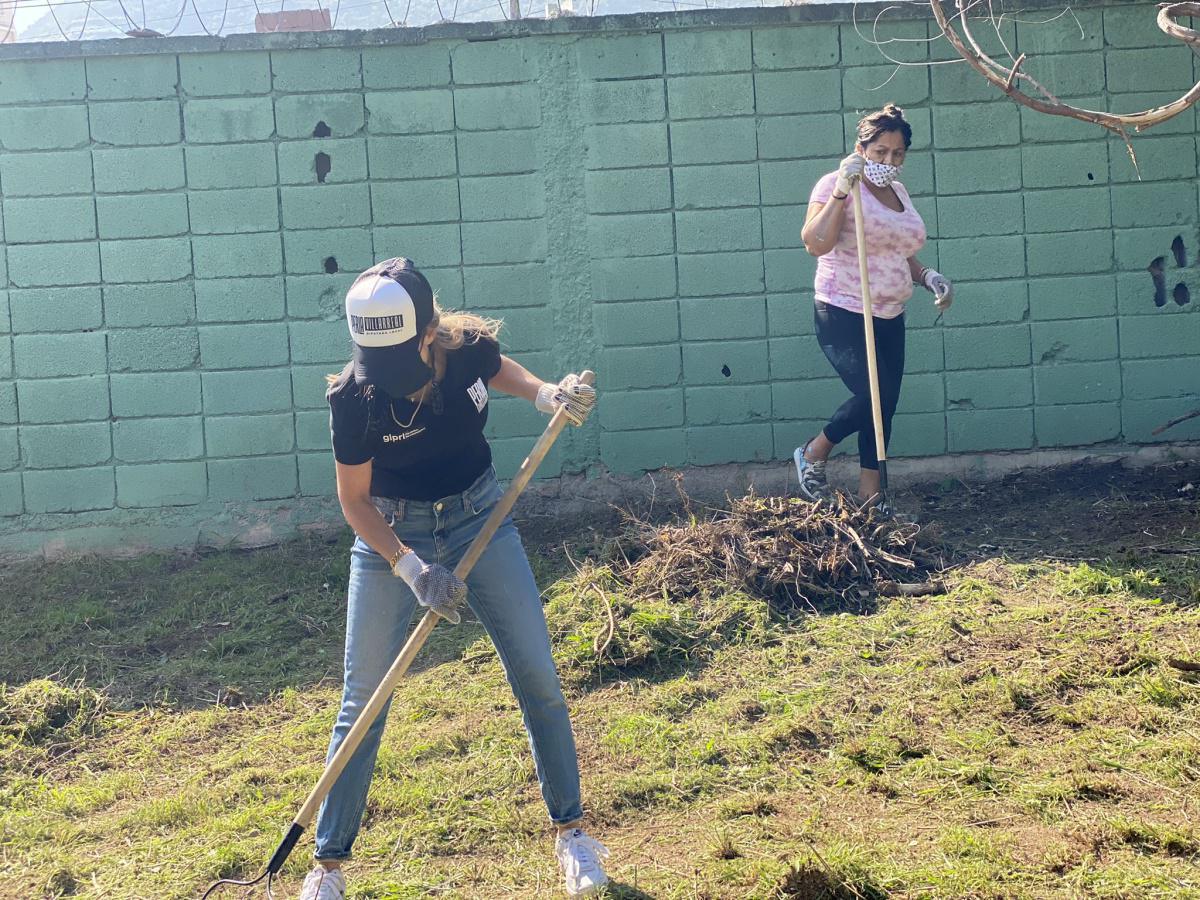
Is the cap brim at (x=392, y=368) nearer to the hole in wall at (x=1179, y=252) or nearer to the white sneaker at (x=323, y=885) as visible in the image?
the white sneaker at (x=323, y=885)

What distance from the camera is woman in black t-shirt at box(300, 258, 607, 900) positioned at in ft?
10.2

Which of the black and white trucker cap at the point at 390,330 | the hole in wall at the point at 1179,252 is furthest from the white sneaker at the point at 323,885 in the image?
the hole in wall at the point at 1179,252

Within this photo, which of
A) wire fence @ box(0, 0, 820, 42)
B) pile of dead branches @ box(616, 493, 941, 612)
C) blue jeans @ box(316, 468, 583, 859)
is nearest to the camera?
blue jeans @ box(316, 468, 583, 859)

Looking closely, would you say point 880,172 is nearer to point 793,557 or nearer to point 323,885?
point 793,557

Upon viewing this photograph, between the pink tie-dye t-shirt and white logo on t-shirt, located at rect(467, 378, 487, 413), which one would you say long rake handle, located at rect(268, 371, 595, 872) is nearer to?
white logo on t-shirt, located at rect(467, 378, 487, 413)

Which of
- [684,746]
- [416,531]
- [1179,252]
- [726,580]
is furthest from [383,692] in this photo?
[1179,252]

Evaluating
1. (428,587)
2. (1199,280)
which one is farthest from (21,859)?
(1199,280)

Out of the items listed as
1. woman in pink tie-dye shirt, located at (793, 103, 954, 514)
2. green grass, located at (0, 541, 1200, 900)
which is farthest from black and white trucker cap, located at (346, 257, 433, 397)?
woman in pink tie-dye shirt, located at (793, 103, 954, 514)

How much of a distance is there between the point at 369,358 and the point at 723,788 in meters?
1.70

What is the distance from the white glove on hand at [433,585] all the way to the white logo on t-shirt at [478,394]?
45cm

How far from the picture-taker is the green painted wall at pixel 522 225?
6453mm

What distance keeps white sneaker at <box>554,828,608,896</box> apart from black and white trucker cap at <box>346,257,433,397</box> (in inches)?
48.6

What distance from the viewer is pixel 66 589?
606 cm

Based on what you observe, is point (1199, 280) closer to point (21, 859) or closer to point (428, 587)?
point (428, 587)
